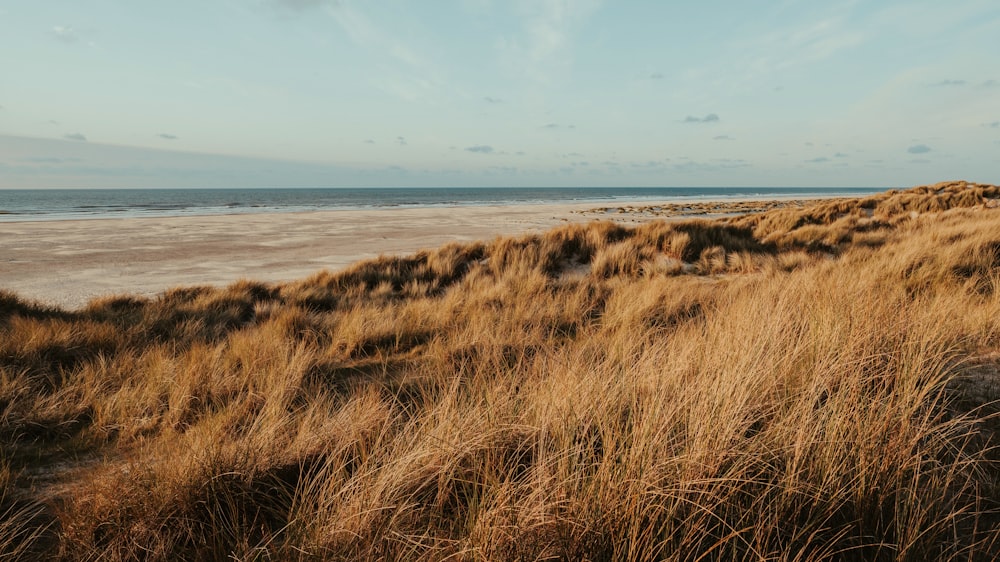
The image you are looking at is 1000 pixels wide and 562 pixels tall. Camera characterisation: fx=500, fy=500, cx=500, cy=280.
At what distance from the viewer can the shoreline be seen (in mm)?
11719

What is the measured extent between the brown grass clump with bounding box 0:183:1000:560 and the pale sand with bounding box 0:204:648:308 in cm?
706

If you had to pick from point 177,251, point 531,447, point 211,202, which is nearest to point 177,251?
point 177,251

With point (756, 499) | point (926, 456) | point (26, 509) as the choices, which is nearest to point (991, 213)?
point (926, 456)

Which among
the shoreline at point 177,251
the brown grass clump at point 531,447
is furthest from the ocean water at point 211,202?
the brown grass clump at point 531,447

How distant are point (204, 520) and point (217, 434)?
0.74m

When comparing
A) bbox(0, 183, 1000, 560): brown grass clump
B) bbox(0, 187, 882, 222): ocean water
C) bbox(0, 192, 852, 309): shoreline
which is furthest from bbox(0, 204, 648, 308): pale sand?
bbox(0, 187, 882, 222): ocean water

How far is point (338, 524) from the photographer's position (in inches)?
79.3

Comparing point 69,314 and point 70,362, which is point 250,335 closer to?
point 70,362

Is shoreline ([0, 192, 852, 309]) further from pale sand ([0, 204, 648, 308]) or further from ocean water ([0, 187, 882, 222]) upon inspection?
ocean water ([0, 187, 882, 222])

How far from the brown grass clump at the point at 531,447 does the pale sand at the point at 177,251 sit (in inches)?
278

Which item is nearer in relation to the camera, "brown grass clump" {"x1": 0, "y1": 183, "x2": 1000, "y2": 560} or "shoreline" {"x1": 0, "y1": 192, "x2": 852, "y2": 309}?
"brown grass clump" {"x1": 0, "y1": 183, "x2": 1000, "y2": 560}

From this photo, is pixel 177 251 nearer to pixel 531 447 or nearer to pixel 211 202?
pixel 531 447

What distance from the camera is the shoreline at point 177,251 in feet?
38.4

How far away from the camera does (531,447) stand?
8.12 ft
